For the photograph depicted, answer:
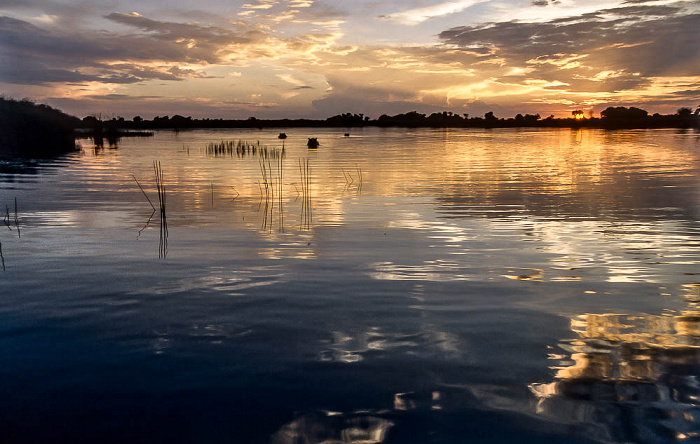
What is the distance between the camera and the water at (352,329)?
513 centimetres

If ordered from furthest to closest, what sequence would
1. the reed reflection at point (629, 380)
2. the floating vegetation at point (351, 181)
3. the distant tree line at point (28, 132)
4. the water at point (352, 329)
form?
the distant tree line at point (28, 132) < the floating vegetation at point (351, 181) < the water at point (352, 329) < the reed reflection at point (629, 380)

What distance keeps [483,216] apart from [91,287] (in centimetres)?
1221

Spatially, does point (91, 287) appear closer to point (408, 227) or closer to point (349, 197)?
point (408, 227)

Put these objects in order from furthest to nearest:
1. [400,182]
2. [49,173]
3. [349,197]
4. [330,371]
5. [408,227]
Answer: [49,173], [400,182], [349,197], [408,227], [330,371]

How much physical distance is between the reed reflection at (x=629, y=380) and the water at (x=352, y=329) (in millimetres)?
25

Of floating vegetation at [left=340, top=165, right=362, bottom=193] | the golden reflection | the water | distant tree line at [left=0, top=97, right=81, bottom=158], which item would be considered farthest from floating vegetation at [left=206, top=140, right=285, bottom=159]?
the golden reflection

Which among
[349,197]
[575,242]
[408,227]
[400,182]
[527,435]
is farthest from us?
[400,182]

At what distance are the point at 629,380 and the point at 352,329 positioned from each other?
11.1 feet

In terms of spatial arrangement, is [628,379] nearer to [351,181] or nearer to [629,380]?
[629,380]

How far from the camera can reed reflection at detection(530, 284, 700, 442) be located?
196 inches

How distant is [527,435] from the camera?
4.82m

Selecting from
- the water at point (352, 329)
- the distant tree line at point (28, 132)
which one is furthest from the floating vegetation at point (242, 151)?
the water at point (352, 329)

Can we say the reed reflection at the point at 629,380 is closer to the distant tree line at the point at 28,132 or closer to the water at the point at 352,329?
the water at the point at 352,329

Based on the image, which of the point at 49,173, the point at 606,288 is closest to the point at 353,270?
the point at 606,288
